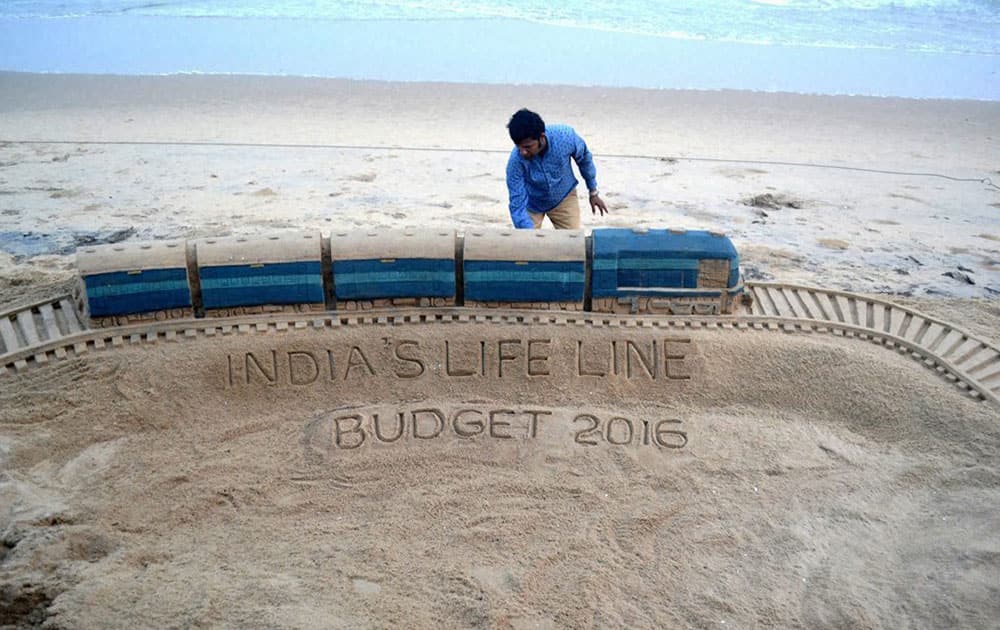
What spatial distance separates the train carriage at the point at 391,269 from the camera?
4363 mm

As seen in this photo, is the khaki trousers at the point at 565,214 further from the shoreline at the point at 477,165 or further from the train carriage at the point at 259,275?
the train carriage at the point at 259,275

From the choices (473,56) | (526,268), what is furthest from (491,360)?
(473,56)

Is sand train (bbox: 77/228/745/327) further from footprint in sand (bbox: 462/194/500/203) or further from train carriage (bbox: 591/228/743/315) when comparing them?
footprint in sand (bbox: 462/194/500/203)

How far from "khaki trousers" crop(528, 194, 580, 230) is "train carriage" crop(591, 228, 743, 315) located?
46.2 inches

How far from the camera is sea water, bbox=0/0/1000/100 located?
45.4 ft

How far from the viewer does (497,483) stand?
3.83 metres

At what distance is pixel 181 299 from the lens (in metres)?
4.29

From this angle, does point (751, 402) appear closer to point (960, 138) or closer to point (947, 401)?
point (947, 401)

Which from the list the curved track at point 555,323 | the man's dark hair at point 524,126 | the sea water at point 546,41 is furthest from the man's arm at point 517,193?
the sea water at point 546,41

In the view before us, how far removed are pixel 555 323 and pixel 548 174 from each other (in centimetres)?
132

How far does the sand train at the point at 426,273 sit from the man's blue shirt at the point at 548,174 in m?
0.73

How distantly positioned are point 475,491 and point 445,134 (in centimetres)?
708

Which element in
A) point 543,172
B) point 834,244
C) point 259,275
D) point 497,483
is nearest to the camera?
point 497,483

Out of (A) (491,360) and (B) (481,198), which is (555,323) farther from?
(B) (481,198)
